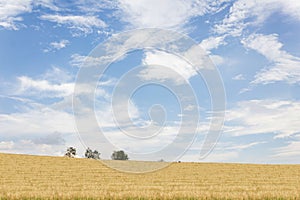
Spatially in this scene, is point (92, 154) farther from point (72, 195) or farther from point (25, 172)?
point (72, 195)

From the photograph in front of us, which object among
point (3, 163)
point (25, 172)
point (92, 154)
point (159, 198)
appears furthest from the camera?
point (92, 154)

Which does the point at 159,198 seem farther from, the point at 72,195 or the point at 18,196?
the point at 18,196

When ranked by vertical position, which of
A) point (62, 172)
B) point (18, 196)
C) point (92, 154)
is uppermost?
point (92, 154)

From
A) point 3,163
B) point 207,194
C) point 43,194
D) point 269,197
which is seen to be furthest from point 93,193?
point 3,163

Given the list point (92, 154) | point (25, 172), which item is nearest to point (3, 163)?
point (25, 172)

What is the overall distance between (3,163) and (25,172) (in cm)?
911

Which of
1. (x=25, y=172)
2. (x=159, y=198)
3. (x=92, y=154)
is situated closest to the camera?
(x=159, y=198)

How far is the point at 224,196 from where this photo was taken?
17.4 metres

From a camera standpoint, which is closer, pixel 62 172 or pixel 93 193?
pixel 93 193

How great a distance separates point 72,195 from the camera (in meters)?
17.4

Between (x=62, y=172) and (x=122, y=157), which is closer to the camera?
(x=62, y=172)

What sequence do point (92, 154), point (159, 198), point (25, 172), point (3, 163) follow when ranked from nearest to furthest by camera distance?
1. point (159, 198)
2. point (25, 172)
3. point (3, 163)
4. point (92, 154)

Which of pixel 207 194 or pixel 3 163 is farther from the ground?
pixel 3 163

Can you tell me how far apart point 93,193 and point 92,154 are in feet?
254
